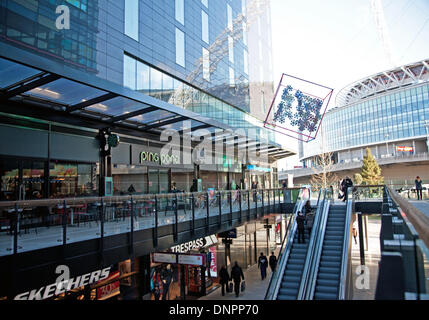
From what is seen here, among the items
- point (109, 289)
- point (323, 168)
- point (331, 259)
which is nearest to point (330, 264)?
point (331, 259)

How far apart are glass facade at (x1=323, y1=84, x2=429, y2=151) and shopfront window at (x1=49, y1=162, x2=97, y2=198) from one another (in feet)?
286

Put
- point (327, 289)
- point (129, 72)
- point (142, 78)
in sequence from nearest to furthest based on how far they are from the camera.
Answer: point (327, 289), point (129, 72), point (142, 78)

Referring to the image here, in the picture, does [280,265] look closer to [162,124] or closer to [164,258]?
[164,258]

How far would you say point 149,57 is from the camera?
66.9 ft

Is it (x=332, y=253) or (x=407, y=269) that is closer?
(x=407, y=269)

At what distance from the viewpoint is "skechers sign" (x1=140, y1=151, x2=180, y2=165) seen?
1767cm

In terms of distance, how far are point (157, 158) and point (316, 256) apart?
34.1ft

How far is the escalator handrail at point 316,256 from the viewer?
11008 mm

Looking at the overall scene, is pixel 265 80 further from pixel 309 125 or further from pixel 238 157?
pixel 309 125

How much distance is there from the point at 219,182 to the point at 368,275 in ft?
44.0

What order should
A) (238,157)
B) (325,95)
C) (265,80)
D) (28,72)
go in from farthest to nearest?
(265,80) < (238,157) < (325,95) < (28,72)

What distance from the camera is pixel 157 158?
1881 centimetres

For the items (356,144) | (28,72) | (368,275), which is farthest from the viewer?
(356,144)
